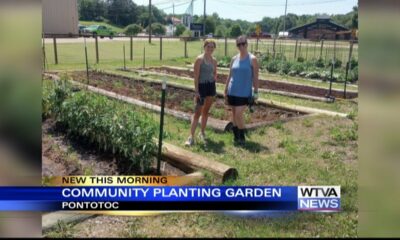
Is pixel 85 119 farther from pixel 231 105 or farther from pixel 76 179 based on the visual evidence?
pixel 76 179

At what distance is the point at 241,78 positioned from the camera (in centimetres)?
538

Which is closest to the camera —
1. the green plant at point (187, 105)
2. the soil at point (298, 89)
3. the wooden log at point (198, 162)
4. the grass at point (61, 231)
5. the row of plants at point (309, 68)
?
the grass at point (61, 231)

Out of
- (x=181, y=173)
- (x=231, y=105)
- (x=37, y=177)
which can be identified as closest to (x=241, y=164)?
(x=181, y=173)

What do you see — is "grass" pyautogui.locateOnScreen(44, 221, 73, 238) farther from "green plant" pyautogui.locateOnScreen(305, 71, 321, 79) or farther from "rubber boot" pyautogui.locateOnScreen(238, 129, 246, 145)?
"green plant" pyautogui.locateOnScreen(305, 71, 321, 79)

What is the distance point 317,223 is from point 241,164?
5.05 feet

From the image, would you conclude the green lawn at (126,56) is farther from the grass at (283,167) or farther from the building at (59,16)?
the building at (59,16)

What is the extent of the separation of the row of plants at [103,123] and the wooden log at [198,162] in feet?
0.79

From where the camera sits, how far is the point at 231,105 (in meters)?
5.59

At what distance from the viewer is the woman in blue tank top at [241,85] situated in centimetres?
532

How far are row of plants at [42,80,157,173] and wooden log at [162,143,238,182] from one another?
0.24 meters

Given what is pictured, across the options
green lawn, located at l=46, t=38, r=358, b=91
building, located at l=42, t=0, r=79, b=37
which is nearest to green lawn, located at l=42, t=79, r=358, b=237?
building, located at l=42, t=0, r=79, b=37

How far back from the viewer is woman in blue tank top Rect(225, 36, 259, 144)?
17.5ft

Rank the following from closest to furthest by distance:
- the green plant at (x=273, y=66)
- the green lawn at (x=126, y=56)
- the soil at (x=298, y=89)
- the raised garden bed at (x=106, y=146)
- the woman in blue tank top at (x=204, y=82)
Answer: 1. the raised garden bed at (x=106, y=146)
2. the woman in blue tank top at (x=204, y=82)
3. the soil at (x=298, y=89)
4. the green lawn at (x=126, y=56)
5. the green plant at (x=273, y=66)

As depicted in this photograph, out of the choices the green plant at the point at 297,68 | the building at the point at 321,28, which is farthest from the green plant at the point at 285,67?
the building at the point at 321,28
